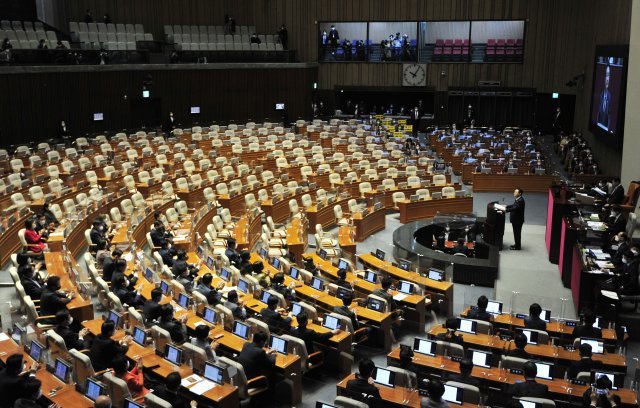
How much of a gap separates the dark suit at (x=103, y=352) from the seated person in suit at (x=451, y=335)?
4.79m

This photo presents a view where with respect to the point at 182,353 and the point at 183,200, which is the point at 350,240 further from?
the point at 182,353

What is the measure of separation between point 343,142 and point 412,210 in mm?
9660

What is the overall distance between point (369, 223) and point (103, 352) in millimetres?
11603

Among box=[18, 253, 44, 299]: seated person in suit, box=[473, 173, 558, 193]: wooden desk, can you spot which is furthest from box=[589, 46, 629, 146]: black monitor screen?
box=[18, 253, 44, 299]: seated person in suit

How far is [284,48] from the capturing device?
38406 millimetres

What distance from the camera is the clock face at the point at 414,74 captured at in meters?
38.3

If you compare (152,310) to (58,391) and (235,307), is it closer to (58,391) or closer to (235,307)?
(235,307)

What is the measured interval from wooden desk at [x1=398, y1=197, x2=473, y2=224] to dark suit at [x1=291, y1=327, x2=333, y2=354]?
11.1m

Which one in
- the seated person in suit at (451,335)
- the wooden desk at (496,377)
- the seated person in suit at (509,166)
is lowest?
the wooden desk at (496,377)

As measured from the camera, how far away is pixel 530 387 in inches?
338

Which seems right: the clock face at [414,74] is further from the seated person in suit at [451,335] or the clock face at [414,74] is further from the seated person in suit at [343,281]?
the seated person in suit at [451,335]

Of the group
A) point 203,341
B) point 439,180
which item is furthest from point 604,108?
point 203,341

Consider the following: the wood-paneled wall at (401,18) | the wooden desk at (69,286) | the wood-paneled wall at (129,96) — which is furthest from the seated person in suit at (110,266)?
the wood-paneled wall at (401,18)

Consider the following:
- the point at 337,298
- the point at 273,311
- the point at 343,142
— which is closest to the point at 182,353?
the point at 273,311
